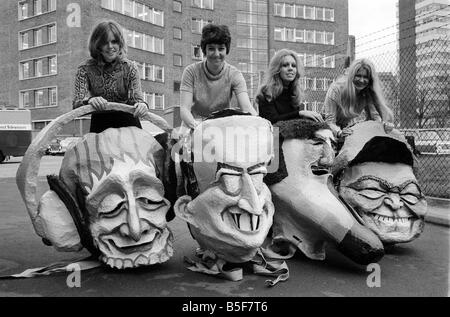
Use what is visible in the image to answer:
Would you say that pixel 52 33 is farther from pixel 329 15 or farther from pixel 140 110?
pixel 140 110

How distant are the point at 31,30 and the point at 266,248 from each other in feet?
104

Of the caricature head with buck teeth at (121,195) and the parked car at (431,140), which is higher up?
the parked car at (431,140)

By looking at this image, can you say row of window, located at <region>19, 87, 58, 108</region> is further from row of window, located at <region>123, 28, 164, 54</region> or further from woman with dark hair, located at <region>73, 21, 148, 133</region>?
woman with dark hair, located at <region>73, 21, 148, 133</region>

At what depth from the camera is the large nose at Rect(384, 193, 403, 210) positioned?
3.84m

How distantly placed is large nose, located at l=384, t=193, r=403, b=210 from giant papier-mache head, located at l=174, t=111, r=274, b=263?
1.23 metres

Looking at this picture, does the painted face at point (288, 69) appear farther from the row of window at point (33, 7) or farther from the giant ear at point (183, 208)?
the row of window at point (33, 7)

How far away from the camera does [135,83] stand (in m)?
3.80

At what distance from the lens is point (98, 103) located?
11.3ft

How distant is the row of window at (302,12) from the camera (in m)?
41.9

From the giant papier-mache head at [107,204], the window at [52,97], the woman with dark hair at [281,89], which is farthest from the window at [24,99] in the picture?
the giant papier-mache head at [107,204]

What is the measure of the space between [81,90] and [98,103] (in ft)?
1.00

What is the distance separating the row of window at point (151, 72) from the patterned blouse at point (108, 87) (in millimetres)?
28930
